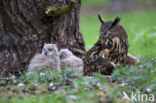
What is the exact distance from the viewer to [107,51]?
20.6ft

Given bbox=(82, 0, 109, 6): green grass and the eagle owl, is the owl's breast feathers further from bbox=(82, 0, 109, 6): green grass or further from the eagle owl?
bbox=(82, 0, 109, 6): green grass

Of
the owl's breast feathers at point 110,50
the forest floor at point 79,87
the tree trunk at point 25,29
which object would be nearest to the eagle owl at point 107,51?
the owl's breast feathers at point 110,50

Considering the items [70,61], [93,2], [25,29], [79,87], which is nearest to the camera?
[79,87]

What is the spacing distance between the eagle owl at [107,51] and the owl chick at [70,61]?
18cm

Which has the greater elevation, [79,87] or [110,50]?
[110,50]

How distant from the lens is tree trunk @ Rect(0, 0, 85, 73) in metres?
6.07

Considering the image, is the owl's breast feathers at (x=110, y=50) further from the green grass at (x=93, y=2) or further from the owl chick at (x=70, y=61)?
the green grass at (x=93, y=2)

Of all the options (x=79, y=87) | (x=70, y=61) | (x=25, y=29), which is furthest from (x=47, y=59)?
(x=79, y=87)

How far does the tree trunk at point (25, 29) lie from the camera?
6.07m

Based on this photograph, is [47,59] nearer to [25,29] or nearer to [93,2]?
[25,29]

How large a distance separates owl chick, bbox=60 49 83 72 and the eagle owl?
0.18 meters

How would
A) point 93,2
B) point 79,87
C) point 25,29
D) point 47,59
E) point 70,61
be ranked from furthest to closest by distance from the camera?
point 93,2 → point 70,61 → point 47,59 → point 25,29 → point 79,87

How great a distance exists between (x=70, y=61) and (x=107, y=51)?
2.70 feet

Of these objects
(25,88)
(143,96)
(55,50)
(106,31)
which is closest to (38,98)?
(25,88)
